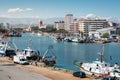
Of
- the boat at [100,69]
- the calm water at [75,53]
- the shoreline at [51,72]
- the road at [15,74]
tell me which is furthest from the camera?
the calm water at [75,53]

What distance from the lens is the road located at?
4205 cm

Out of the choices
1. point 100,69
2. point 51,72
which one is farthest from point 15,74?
point 100,69

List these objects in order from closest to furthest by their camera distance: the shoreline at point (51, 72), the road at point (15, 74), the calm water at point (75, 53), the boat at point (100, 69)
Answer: the road at point (15, 74), the shoreline at point (51, 72), the boat at point (100, 69), the calm water at point (75, 53)

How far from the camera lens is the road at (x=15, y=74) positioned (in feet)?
138

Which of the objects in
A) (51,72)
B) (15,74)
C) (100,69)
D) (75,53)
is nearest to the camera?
(15,74)

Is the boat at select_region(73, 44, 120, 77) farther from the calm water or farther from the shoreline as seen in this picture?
the calm water

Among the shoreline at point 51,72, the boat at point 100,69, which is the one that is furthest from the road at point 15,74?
the boat at point 100,69

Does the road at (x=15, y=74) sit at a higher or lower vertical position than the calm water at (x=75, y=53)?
higher

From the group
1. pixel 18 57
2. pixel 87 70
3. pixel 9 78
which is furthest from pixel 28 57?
pixel 9 78

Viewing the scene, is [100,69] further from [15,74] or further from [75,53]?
[75,53]

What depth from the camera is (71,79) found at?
135 ft

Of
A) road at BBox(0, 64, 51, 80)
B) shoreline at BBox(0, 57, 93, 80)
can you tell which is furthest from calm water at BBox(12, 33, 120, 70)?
A: road at BBox(0, 64, 51, 80)

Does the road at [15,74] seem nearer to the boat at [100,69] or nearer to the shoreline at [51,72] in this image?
the shoreline at [51,72]

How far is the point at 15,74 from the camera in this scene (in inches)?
1788
